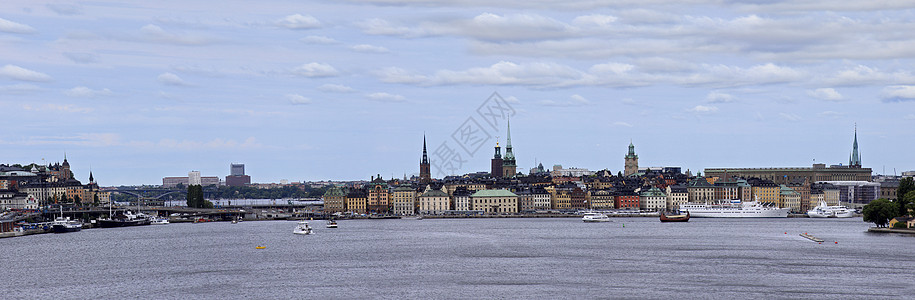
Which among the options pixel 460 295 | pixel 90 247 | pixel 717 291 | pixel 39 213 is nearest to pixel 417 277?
pixel 460 295

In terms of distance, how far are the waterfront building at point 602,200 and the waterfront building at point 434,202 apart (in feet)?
74.6

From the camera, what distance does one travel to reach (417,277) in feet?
161

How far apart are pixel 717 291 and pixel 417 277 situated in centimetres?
1367

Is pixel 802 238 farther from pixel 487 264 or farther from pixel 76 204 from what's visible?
pixel 76 204

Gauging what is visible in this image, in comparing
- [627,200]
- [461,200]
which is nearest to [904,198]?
[627,200]

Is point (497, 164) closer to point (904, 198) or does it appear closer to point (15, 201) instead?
point (15, 201)

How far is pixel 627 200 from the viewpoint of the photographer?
511 feet

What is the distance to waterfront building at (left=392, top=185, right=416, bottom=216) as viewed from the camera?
14500cm

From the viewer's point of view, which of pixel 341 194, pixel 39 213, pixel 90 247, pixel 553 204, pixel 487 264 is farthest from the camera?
pixel 553 204

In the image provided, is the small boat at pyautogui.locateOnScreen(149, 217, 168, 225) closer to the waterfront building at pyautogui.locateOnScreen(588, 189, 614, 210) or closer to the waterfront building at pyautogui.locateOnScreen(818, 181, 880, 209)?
the waterfront building at pyautogui.locateOnScreen(588, 189, 614, 210)

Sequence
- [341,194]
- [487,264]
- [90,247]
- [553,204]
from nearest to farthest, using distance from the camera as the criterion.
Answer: [487,264]
[90,247]
[341,194]
[553,204]

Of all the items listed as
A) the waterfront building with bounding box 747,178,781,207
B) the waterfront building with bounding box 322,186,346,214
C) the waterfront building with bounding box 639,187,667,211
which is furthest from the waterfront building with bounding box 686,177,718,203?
the waterfront building with bounding box 322,186,346,214

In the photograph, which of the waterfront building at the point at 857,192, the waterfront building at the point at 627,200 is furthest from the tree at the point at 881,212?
the waterfront building at the point at 857,192

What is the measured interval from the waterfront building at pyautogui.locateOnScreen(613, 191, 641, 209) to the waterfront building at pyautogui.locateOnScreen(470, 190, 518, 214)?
52.9 ft
